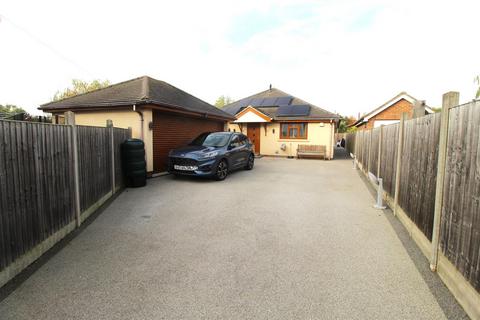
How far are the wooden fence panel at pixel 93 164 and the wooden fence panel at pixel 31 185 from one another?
63cm

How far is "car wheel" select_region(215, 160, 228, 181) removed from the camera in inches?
355

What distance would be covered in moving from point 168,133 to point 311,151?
10.8 meters

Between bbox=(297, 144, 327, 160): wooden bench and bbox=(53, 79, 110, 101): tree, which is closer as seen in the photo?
bbox=(297, 144, 327, 160): wooden bench

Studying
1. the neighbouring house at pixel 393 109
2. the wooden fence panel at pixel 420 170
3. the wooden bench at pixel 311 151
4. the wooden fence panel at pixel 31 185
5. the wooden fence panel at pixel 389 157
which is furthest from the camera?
the neighbouring house at pixel 393 109

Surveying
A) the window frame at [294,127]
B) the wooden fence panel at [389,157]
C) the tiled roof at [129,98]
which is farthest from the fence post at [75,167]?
the window frame at [294,127]

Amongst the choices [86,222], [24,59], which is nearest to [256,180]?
[86,222]

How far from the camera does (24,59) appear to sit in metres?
17.9

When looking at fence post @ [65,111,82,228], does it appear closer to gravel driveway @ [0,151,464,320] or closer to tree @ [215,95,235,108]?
gravel driveway @ [0,151,464,320]

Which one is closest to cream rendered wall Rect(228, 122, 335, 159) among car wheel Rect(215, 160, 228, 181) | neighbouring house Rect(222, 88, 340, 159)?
neighbouring house Rect(222, 88, 340, 159)

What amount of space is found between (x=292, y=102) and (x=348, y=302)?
20.6 metres

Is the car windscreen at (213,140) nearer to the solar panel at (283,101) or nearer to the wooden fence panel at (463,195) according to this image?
the wooden fence panel at (463,195)

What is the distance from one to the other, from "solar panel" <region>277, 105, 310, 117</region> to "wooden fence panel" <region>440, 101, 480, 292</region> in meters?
16.3

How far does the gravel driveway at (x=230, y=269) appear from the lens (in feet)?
7.75

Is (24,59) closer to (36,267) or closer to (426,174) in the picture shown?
(36,267)
